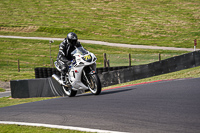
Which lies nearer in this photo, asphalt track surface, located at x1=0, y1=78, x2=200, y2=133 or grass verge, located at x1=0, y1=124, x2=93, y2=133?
asphalt track surface, located at x1=0, y1=78, x2=200, y2=133

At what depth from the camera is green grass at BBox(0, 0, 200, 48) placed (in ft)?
165

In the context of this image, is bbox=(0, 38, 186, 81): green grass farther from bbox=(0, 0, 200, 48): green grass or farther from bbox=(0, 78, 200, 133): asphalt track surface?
bbox=(0, 78, 200, 133): asphalt track surface

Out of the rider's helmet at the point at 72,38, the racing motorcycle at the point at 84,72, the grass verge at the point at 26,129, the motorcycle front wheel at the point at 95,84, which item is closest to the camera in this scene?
the grass verge at the point at 26,129

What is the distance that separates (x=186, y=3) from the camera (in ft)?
221

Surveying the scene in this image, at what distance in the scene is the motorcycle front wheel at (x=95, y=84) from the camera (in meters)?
9.42

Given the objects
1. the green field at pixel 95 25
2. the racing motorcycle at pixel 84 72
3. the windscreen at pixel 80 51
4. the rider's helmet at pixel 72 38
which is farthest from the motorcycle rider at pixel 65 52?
the green field at pixel 95 25

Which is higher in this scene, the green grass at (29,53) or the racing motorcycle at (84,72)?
the racing motorcycle at (84,72)

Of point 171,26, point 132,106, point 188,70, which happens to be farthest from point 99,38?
point 132,106

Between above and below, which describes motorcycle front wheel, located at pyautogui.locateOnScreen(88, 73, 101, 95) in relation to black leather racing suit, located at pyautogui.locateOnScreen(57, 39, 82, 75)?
below

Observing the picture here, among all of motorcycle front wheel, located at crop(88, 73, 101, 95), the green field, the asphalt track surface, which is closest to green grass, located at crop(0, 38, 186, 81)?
the green field

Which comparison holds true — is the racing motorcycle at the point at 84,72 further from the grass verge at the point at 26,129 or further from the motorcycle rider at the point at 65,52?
the grass verge at the point at 26,129

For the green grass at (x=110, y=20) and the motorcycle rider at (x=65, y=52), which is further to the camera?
the green grass at (x=110, y=20)

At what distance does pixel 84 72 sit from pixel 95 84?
555 mm

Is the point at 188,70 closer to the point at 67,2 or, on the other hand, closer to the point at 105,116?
the point at 105,116
